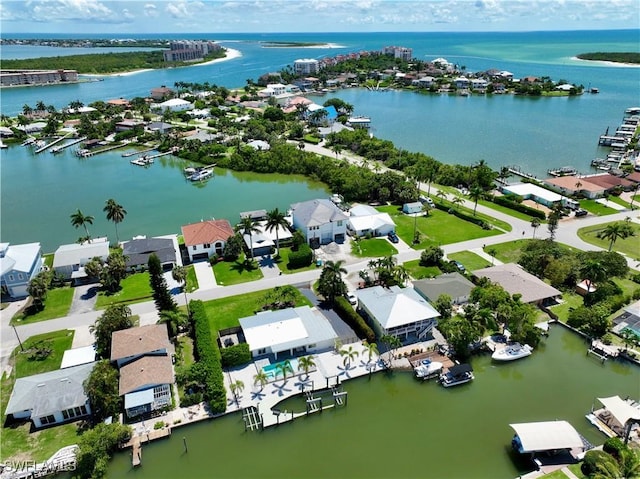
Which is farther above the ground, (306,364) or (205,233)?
(205,233)

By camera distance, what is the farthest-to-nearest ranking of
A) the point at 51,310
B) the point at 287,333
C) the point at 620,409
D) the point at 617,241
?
the point at 617,241
the point at 51,310
the point at 287,333
the point at 620,409

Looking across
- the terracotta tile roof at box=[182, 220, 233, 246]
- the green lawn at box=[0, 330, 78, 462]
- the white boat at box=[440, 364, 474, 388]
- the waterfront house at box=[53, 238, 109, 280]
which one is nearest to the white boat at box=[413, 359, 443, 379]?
the white boat at box=[440, 364, 474, 388]

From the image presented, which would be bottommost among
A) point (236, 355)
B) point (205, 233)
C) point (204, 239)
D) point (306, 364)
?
point (236, 355)

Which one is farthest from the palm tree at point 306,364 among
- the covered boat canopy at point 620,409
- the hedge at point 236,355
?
the covered boat canopy at point 620,409

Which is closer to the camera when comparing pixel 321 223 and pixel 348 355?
pixel 348 355

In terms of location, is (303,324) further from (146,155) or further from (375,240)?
(146,155)

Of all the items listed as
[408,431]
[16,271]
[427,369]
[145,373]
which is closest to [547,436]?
[408,431]

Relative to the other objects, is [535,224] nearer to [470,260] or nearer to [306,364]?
[470,260]
